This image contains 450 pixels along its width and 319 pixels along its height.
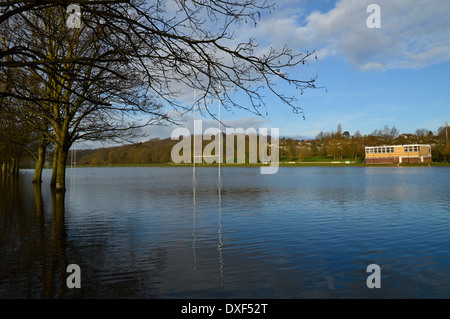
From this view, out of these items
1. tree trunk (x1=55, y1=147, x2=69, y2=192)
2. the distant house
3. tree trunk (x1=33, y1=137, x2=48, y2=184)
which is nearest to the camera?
tree trunk (x1=55, y1=147, x2=69, y2=192)

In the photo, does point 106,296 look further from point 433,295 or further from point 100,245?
point 433,295

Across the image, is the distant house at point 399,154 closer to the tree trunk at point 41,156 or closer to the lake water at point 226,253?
the lake water at point 226,253

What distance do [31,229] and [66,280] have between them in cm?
697

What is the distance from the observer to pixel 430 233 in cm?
1213

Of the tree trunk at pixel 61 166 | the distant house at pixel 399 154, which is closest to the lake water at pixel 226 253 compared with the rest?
the tree trunk at pixel 61 166

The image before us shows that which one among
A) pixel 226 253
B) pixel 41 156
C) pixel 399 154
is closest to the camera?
pixel 226 253

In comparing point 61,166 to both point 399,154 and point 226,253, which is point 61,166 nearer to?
point 226,253

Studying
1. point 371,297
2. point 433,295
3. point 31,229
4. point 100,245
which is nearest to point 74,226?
point 31,229

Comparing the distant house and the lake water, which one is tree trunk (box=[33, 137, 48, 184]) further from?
the distant house

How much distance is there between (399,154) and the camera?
140125 mm

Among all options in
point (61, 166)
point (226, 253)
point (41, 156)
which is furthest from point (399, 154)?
point (226, 253)

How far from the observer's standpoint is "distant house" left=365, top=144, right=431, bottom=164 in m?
135

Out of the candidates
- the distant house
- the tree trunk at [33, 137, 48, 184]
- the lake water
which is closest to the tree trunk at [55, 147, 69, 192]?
the lake water

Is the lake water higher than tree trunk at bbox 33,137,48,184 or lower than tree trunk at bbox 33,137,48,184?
lower
